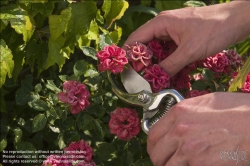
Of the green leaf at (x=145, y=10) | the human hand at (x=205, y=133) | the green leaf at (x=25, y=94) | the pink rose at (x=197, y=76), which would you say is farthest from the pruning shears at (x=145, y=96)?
the green leaf at (x=145, y=10)

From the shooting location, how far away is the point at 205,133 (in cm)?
131

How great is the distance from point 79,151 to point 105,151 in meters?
0.20

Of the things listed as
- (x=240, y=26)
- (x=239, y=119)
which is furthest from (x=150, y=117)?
(x=240, y=26)

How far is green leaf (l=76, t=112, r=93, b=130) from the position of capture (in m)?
1.75

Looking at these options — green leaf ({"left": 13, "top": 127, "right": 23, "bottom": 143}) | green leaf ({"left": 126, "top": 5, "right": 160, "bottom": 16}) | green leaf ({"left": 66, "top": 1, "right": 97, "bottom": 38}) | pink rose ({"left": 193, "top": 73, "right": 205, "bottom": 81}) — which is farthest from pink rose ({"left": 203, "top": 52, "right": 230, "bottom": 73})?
green leaf ({"left": 13, "top": 127, "right": 23, "bottom": 143})

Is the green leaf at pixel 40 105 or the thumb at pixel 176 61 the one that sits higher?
the thumb at pixel 176 61

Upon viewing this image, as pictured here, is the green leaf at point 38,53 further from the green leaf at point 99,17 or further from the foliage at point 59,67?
the green leaf at point 99,17

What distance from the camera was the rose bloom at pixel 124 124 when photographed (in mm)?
1646

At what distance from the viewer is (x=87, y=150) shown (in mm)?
1698

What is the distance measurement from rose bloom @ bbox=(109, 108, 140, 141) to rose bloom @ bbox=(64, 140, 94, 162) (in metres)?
0.13

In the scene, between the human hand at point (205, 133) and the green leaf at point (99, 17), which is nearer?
the human hand at point (205, 133)

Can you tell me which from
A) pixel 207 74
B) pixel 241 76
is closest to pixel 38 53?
pixel 207 74

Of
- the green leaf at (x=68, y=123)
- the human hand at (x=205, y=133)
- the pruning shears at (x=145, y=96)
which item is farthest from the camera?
the green leaf at (x=68, y=123)

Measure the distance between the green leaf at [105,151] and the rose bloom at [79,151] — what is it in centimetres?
14
